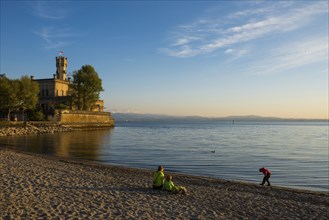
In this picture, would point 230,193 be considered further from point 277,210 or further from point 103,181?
point 103,181

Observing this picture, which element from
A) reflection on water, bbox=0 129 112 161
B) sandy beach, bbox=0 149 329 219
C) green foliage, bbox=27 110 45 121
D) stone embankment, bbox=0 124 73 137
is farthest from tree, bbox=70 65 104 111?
sandy beach, bbox=0 149 329 219

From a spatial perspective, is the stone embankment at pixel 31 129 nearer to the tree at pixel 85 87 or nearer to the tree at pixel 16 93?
the tree at pixel 16 93

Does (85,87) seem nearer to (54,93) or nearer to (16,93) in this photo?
(54,93)

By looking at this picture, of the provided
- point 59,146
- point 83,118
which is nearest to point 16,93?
point 83,118

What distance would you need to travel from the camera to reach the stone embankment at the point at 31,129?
59.7 meters

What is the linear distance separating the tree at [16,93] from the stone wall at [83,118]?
10.1 m

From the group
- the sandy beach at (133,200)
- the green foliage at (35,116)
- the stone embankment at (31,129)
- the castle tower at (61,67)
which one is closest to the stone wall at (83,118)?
the green foliage at (35,116)

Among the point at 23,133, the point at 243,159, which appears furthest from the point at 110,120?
the point at 243,159

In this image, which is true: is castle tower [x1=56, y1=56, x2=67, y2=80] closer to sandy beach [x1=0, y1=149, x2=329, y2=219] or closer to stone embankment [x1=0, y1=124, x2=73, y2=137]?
stone embankment [x1=0, y1=124, x2=73, y2=137]

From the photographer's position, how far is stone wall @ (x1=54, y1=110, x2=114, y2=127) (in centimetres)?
8305

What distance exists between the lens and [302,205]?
14539 mm

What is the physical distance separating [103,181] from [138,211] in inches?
253

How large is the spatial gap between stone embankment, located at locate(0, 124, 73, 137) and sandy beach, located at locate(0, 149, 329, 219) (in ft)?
147

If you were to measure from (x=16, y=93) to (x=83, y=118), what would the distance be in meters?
25.0
